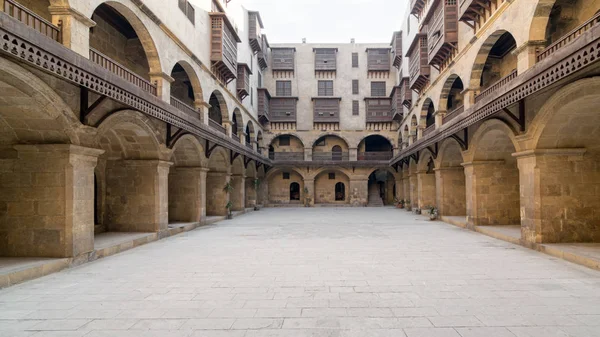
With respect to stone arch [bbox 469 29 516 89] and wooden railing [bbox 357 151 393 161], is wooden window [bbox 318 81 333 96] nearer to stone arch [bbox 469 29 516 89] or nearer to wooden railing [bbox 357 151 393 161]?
wooden railing [bbox 357 151 393 161]

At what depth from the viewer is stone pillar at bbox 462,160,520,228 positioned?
1185cm

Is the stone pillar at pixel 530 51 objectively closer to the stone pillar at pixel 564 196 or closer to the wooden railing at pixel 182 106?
the stone pillar at pixel 564 196

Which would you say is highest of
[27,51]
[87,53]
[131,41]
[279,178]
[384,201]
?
[131,41]

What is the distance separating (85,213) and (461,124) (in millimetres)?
11287

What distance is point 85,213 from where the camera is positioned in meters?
7.23

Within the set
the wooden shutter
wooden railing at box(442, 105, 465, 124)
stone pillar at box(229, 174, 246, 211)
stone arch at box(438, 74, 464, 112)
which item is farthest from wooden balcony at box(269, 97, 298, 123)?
wooden railing at box(442, 105, 465, 124)

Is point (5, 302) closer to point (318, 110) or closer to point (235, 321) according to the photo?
point (235, 321)

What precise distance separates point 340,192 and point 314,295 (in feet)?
85.5

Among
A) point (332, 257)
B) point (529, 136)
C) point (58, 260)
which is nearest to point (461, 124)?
point (529, 136)

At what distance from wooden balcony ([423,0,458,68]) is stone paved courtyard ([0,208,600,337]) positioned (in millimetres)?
9439

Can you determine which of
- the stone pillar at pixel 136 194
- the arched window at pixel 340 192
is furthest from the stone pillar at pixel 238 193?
the arched window at pixel 340 192

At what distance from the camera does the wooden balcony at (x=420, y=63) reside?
17.7 m

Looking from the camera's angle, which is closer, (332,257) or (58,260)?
(58,260)

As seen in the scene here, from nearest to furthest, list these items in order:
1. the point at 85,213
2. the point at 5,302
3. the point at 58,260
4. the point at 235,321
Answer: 1. the point at 235,321
2. the point at 5,302
3. the point at 58,260
4. the point at 85,213
